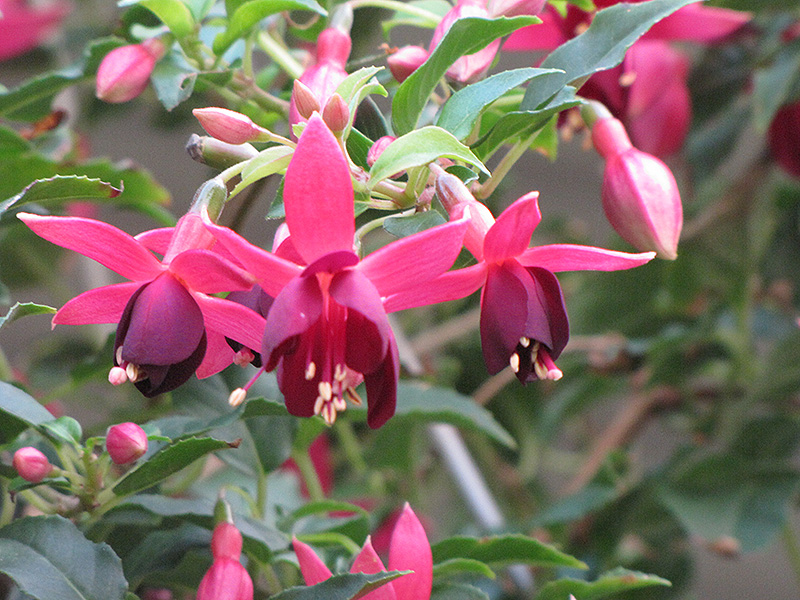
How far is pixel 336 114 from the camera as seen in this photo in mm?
315

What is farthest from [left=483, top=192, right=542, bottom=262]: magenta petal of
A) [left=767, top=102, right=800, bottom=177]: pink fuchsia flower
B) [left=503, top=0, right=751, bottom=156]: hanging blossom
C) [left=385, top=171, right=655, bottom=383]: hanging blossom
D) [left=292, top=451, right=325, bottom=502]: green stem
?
[left=767, top=102, right=800, bottom=177]: pink fuchsia flower

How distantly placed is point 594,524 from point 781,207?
485 mm

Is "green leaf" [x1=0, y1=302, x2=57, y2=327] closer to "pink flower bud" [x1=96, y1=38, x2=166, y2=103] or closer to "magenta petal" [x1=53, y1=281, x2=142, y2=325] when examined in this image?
"magenta petal" [x1=53, y1=281, x2=142, y2=325]

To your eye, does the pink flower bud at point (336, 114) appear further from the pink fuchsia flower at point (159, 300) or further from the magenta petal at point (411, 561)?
the magenta petal at point (411, 561)

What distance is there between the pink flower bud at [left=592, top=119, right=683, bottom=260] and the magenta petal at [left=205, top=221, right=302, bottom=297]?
18cm

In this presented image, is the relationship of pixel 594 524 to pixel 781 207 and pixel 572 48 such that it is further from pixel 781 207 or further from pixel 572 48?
pixel 572 48

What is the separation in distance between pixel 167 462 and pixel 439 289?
178 millimetres

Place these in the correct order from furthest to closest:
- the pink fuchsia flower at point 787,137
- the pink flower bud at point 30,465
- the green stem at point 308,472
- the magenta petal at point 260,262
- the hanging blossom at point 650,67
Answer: the pink fuchsia flower at point 787,137
the green stem at point 308,472
the hanging blossom at point 650,67
the pink flower bud at point 30,465
the magenta petal at point 260,262

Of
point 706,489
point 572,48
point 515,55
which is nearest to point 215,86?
point 572,48

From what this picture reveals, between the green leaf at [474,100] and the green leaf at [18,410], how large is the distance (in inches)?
10.1

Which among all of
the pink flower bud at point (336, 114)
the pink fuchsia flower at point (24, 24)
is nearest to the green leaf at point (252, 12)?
Answer: the pink flower bud at point (336, 114)

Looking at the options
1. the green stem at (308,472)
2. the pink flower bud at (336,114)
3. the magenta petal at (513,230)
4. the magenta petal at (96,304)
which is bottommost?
the green stem at (308,472)

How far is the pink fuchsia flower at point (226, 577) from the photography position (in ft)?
1.21

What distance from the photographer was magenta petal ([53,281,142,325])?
0.33m
